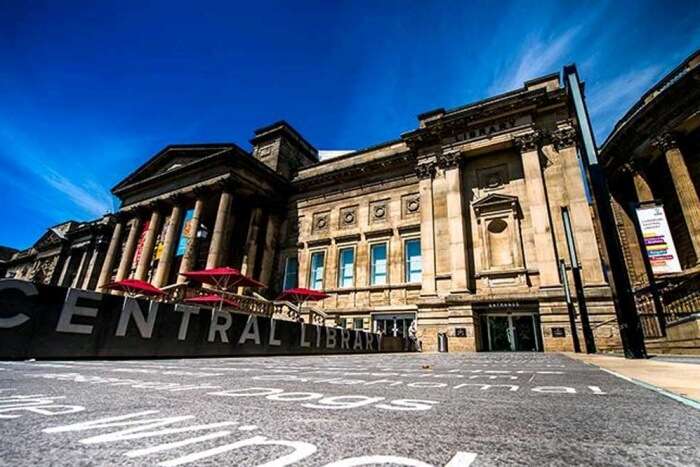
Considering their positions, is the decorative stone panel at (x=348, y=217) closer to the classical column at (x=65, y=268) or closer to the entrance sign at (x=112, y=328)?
the entrance sign at (x=112, y=328)

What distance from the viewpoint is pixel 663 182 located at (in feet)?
74.1

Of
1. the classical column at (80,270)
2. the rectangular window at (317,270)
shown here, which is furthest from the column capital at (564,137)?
the classical column at (80,270)

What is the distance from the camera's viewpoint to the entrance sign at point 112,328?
223 inches

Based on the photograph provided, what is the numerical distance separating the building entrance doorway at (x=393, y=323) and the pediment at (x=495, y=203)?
7.37 meters

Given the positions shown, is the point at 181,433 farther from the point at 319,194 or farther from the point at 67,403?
the point at 319,194

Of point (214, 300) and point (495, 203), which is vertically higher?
point (495, 203)

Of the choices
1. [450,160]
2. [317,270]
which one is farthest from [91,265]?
[450,160]

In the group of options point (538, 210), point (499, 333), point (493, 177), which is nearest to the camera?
point (538, 210)

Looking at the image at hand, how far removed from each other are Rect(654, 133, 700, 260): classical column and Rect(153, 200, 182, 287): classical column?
30.7 metres

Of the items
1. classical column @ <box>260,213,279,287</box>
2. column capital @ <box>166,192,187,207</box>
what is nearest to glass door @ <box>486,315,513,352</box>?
classical column @ <box>260,213,279,287</box>

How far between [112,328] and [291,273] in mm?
18696

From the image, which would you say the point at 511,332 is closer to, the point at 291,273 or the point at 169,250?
the point at 291,273

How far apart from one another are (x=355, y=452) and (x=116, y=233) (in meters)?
35.0

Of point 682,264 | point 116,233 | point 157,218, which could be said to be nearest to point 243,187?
point 157,218
